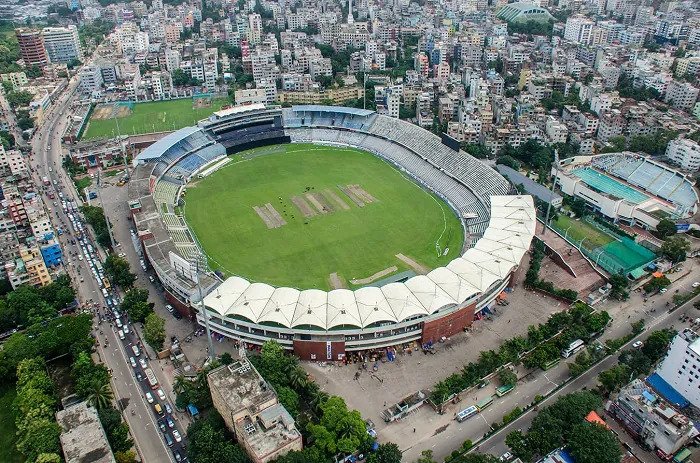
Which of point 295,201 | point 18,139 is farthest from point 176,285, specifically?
point 18,139

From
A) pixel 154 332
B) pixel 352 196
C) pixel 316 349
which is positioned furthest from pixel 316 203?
pixel 154 332

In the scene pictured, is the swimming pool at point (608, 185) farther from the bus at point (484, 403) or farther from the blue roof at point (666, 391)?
the bus at point (484, 403)

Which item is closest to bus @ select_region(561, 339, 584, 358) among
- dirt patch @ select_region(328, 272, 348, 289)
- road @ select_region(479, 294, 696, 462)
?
road @ select_region(479, 294, 696, 462)

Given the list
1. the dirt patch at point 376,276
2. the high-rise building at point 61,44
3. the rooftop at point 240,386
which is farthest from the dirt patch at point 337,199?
the high-rise building at point 61,44

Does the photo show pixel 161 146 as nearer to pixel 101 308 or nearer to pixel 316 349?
pixel 101 308

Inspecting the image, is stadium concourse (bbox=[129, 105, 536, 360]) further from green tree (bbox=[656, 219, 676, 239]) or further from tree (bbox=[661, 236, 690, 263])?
green tree (bbox=[656, 219, 676, 239])
